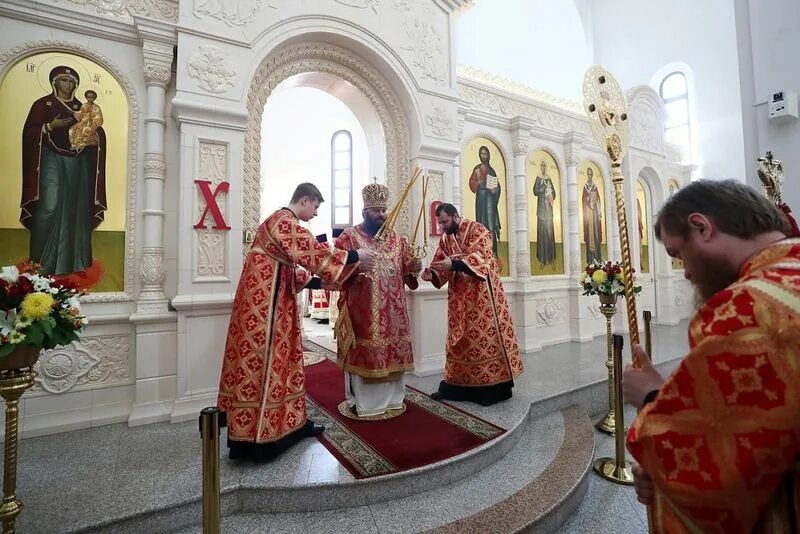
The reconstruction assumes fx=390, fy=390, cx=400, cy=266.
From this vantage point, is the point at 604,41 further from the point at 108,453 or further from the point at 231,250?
the point at 108,453

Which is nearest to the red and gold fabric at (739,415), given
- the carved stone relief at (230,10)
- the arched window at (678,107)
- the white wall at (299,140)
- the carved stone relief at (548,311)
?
the carved stone relief at (230,10)

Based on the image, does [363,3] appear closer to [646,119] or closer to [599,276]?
[599,276]

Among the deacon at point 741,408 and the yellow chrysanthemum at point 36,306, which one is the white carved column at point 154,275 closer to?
the yellow chrysanthemum at point 36,306

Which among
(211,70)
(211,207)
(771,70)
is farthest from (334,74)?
(771,70)

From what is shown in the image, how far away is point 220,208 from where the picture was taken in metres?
4.05

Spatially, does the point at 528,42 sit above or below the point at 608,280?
above

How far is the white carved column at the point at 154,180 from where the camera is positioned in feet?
12.6

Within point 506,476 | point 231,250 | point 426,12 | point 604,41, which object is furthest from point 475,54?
point 506,476

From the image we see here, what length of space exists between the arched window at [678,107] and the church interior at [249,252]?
8.31 meters

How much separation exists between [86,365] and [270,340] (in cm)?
221

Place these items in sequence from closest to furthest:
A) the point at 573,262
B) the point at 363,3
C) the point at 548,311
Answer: the point at 363,3
the point at 548,311
the point at 573,262

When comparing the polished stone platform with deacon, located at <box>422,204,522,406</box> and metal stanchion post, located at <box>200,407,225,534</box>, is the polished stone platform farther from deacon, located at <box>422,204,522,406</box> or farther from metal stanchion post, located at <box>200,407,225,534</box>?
metal stanchion post, located at <box>200,407,225,534</box>

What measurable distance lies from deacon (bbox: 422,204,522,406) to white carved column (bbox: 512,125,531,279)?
288cm

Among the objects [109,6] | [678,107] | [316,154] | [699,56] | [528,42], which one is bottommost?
[109,6]
